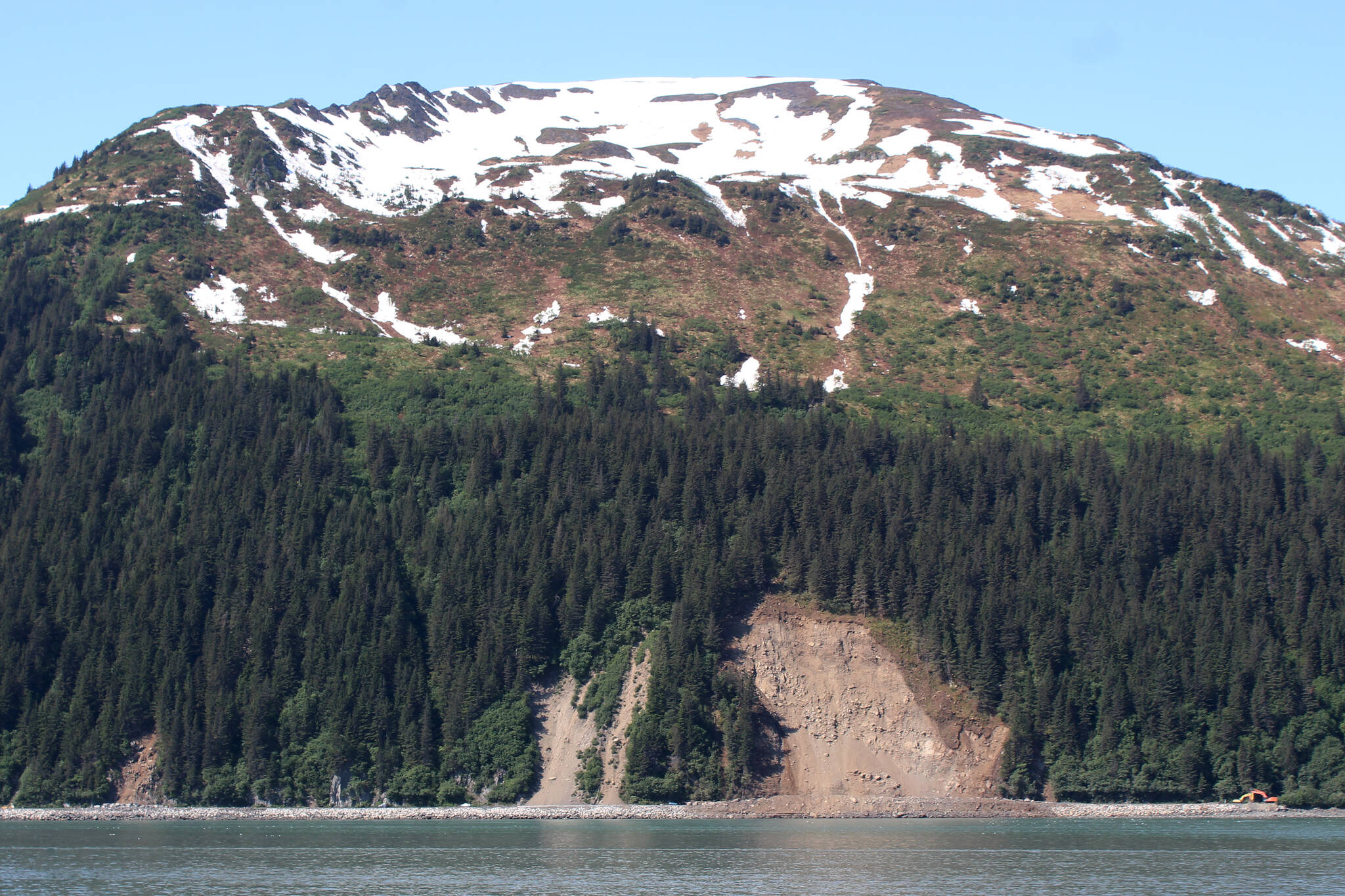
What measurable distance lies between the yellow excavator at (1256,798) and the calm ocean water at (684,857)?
362cm

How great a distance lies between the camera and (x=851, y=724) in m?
105

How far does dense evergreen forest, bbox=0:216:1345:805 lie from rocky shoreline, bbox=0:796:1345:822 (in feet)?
6.20

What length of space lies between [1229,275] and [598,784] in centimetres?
13823

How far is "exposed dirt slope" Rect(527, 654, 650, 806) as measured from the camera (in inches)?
4011

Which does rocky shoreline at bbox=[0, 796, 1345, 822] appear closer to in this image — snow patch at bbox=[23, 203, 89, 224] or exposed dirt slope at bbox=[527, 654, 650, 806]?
exposed dirt slope at bbox=[527, 654, 650, 806]

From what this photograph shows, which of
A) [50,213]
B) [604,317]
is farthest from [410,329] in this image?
[50,213]

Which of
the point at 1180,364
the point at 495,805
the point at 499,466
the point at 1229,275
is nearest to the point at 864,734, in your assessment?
the point at 495,805

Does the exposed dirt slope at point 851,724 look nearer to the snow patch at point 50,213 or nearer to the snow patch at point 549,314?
the snow patch at point 549,314

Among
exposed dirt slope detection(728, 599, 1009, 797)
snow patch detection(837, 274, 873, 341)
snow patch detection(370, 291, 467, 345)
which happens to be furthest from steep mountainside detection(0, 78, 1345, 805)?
snow patch detection(837, 274, 873, 341)

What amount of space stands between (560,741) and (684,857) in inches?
1404

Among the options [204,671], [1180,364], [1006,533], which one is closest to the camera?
[204,671]

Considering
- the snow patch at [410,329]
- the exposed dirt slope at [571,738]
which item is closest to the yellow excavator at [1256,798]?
the exposed dirt slope at [571,738]

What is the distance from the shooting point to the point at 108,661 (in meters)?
111

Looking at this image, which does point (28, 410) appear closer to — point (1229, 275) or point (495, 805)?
point (495, 805)
